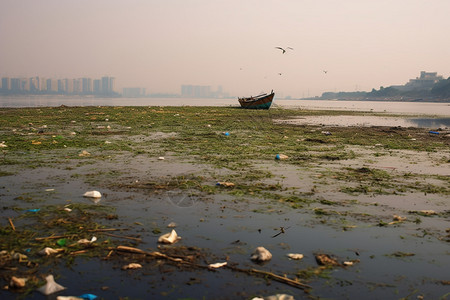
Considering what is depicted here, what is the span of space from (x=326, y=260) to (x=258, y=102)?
128 feet

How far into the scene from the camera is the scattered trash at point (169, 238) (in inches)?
164

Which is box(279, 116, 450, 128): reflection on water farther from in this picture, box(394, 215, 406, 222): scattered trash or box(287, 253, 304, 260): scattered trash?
box(287, 253, 304, 260): scattered trash

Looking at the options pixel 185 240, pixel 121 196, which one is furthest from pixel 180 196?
pixel 185 240

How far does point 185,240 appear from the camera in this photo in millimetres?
4301

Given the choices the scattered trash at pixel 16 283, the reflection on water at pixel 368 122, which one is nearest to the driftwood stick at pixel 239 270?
the scattered trash at pixel 16 283

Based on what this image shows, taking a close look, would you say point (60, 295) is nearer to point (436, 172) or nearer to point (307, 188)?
point (307, 188)

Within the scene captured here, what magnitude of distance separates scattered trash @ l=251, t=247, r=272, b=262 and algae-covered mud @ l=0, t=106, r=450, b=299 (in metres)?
0.05

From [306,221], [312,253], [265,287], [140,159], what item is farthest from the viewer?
[140,159]

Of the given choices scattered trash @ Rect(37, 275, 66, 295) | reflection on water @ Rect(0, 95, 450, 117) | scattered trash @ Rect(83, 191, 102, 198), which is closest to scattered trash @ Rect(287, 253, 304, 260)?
scattered trash @ Rect(37, 275, 66, 295)

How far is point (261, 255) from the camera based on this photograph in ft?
12.5

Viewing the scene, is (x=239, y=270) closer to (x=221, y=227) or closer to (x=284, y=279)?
(x=284, y=279)

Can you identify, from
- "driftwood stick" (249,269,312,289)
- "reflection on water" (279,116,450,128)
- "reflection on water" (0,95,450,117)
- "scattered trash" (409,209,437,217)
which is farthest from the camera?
"reflection on water" (0,95,450,117)

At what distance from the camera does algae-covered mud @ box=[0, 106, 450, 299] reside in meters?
3.33

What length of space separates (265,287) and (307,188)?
4060 mm
